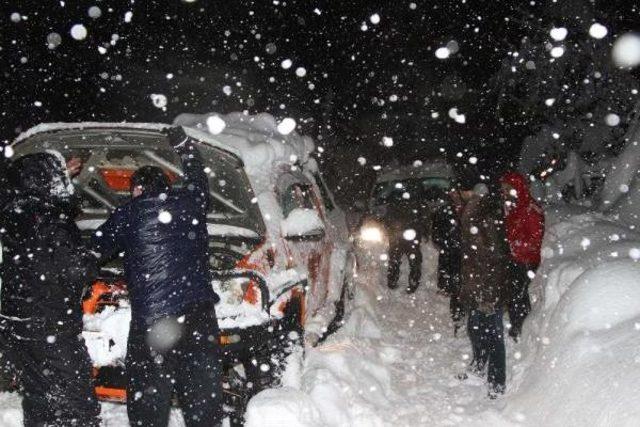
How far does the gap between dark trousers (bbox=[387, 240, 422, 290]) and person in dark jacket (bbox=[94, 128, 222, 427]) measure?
4682 mm

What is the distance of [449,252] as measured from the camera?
5566 millimetres

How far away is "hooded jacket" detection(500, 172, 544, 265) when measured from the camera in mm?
4418

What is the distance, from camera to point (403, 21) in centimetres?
2197

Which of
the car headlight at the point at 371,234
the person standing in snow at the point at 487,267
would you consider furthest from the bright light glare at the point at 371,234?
the person standing in snow at the point at 487,267

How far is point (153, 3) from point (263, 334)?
11852 millimetres

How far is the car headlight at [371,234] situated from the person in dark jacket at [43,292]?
533 centimetres

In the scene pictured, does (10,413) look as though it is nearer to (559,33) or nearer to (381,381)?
(381,381)

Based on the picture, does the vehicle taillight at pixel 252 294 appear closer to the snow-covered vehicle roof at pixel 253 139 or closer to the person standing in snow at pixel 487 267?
the snow-covered vehicle roof at pixel 253 139

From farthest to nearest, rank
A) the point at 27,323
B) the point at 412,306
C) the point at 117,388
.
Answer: the point at 412,306
the point at 117,388
the point at 27,323

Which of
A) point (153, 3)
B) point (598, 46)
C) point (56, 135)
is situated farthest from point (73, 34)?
point (598, 46)

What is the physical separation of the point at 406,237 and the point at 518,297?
9.03 ft

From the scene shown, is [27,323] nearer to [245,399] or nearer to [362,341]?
[245,399]

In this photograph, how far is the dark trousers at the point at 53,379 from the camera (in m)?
2.85

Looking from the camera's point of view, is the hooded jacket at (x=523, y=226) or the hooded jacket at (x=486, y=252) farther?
the hooded jacket at (x=523, y=226)
